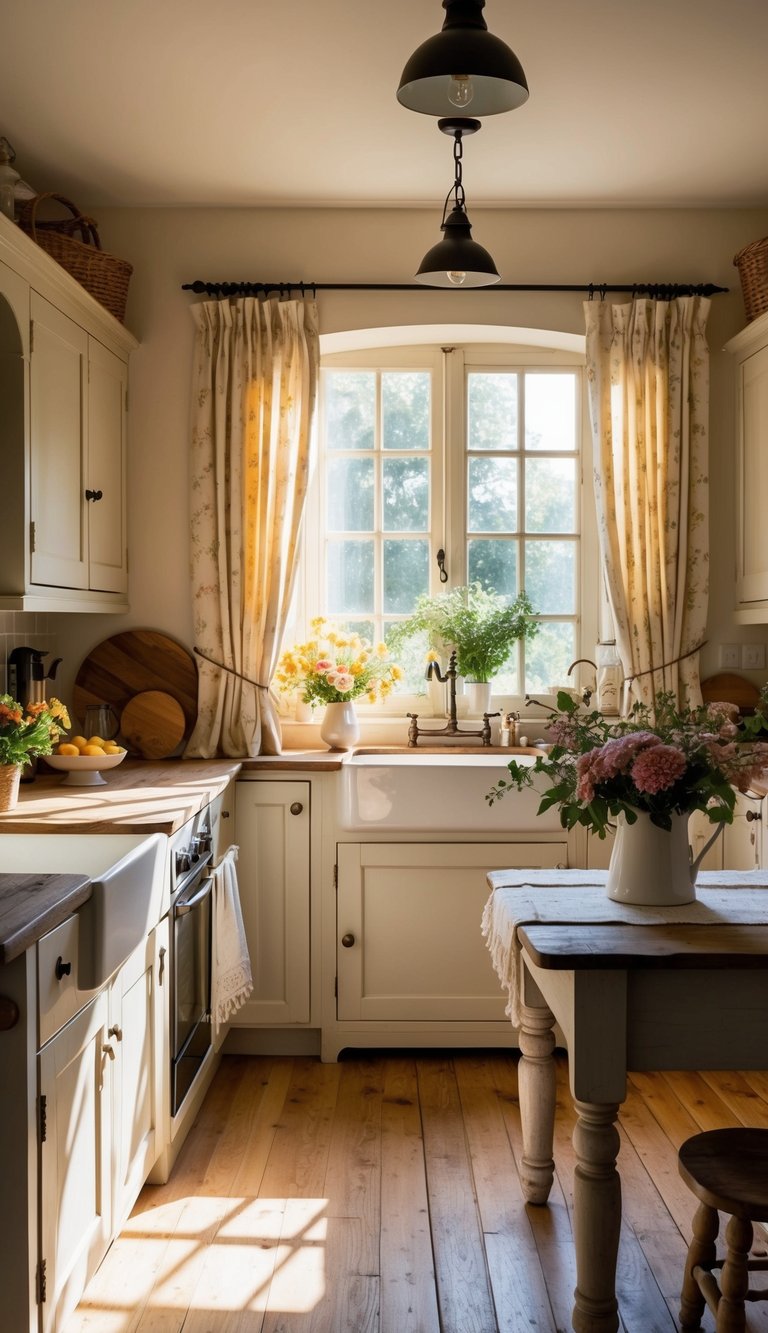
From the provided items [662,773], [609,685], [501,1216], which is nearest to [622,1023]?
[662,773]

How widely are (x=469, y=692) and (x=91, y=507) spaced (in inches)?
58.5

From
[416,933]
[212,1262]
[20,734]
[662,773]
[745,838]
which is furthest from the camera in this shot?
[416,933]

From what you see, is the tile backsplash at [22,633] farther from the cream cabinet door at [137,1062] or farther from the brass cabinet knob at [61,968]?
the brass cabinet knob at [61,968]

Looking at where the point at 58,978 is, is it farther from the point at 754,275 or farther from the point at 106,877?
the point at 754,275

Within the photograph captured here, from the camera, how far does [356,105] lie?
3.21m

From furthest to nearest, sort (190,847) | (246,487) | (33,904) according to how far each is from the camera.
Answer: (246,487) < (190,847) < (33,904)

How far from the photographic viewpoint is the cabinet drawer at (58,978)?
71.3 inches

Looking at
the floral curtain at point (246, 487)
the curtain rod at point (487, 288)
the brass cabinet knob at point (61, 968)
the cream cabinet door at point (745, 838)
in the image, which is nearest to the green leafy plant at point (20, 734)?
the brass cabinet knob at point (61, 968)

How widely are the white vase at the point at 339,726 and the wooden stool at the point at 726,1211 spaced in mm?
2086

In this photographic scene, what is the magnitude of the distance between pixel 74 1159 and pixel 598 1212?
91 centimetres

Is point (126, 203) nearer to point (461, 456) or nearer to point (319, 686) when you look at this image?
point (461, 456)

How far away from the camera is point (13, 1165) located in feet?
5.72

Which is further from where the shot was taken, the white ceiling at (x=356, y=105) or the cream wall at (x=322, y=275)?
the cream wall at (x=322, y=275)

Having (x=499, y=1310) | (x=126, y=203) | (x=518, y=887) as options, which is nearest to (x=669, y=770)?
(x=518, y=887)
